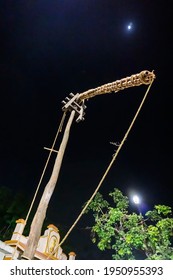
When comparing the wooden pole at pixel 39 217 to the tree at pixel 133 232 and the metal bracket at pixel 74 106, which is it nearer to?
the metal bracket at pixel 74 106

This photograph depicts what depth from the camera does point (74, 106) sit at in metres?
5.88

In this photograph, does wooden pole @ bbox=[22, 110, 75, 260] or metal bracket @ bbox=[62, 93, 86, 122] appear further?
metal bracket @ bbox=[62, 93, 86, 122]

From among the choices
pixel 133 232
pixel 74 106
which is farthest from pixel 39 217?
pixel 133 232

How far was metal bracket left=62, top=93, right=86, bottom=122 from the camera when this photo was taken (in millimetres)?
5816

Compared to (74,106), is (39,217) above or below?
below

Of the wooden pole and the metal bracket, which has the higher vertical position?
the metal bracket

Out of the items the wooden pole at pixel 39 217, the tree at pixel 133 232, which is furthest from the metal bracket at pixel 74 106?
the tree at pixel 133 232

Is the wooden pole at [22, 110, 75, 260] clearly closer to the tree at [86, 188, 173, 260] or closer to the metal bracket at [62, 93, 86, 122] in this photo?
the metal bracket at [62, 93, 86, 122]

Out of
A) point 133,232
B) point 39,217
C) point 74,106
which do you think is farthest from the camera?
point 133,232

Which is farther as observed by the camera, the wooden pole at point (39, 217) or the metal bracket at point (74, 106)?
the metal bracket at point (74, 106)

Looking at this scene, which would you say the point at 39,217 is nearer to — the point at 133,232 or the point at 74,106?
the point at 74,106

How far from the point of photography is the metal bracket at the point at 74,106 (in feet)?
19.1

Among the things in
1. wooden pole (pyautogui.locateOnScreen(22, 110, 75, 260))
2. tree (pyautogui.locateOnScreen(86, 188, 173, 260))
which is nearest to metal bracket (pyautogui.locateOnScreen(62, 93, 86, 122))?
wooden pole (pyautogui.locateOnScreen(22, 110, 75, 260))
